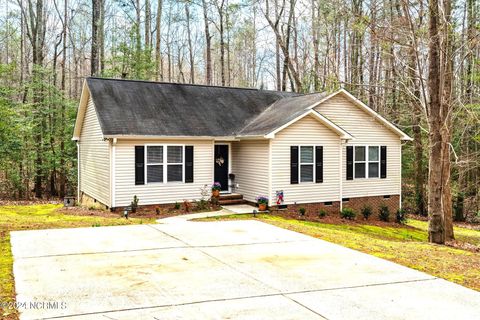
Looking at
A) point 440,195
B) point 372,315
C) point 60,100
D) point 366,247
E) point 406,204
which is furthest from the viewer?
point 406,204

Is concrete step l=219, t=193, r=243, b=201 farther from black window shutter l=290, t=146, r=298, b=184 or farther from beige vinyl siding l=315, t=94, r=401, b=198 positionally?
beige vinyl siding l=315, t=94, r=401, b=198

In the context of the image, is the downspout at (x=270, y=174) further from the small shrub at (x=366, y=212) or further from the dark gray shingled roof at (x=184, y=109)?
the small shrub at (x=366, y=212)

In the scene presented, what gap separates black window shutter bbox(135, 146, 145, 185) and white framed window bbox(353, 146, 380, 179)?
8529 millimetres

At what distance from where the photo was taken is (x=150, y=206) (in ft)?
48.3

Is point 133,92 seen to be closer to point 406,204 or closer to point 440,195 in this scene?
point 440,195

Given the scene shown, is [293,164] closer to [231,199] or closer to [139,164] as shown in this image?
[231,199]

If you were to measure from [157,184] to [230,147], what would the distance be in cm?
377

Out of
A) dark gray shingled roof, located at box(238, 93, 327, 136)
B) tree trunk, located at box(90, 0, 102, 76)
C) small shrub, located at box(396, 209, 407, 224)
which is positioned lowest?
small shrub, located at box(396, 209, 407, 224)

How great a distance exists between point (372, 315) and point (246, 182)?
38.9 ft

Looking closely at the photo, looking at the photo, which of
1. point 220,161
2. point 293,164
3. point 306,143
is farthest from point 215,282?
point 220,161

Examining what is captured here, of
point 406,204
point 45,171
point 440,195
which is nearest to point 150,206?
point 440,195

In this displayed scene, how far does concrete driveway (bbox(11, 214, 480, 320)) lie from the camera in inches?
184

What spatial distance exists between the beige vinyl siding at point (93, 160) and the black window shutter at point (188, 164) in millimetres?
2713

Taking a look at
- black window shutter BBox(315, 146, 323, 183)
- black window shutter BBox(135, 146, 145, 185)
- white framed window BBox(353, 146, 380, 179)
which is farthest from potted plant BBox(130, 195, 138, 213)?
white framed window BBox(353, 146, 380, 179)
